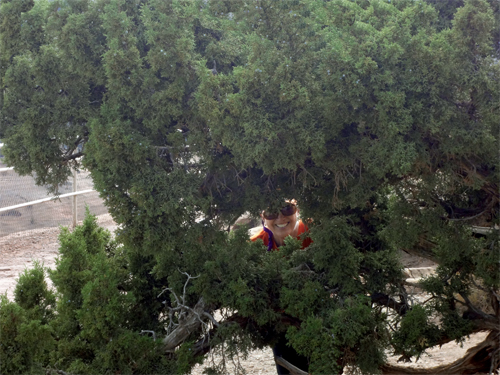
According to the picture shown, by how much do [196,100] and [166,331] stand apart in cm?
190

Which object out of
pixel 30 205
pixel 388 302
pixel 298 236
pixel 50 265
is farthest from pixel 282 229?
pixel 30 205

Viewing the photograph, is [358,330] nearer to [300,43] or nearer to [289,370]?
[289,370]

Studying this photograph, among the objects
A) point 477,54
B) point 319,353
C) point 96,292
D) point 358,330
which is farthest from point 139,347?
point 477,54

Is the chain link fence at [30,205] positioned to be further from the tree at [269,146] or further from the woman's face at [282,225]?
the tree at [269,146]

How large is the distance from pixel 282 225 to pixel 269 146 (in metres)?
1.77

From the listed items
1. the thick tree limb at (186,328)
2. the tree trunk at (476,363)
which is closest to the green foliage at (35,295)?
the thick tree limb at (186,328)

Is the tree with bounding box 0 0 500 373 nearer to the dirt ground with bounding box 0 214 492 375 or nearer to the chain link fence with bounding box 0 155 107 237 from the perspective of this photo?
the dirt ground with bounding box 0 214 492 375

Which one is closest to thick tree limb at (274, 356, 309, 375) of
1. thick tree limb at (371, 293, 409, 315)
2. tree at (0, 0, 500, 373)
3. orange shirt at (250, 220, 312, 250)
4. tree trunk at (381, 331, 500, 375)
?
A: tree at (0, 0, 500, 373)

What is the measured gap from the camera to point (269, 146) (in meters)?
2.95

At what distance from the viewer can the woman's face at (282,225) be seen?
4582 millimetres

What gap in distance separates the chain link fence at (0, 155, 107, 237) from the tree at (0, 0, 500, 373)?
4609mm

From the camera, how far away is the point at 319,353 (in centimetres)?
325

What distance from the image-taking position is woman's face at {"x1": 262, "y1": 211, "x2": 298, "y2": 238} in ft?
15.0

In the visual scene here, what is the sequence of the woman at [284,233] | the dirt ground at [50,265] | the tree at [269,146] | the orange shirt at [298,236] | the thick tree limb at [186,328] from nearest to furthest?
the tree at [269,146]
the thick tree limb at [186,328]
the woman at [284,233]
the orange shirt at [298,236]
the dirt ground at [50,265]
